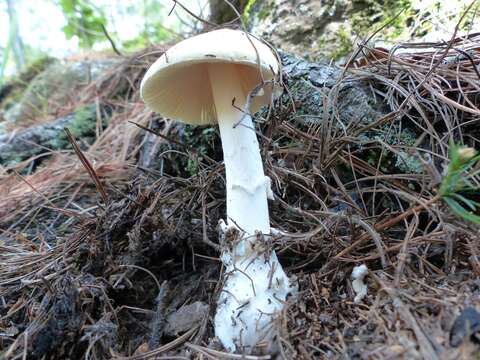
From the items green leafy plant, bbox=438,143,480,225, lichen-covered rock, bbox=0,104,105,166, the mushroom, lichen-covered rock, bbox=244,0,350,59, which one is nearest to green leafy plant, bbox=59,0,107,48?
lichen-covered rock, bbox=0,104,105,166

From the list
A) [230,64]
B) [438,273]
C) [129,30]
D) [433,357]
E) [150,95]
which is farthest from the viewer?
[129,30]

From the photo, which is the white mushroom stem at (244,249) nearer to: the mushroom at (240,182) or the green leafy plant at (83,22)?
the mushroom at (240,182)

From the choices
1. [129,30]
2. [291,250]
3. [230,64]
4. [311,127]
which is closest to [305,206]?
[291,250]

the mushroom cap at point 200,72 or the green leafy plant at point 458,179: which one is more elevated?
the mushroom cap at point 200,72

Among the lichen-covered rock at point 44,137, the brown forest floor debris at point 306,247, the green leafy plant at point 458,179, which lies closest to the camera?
the green leafy plant at point 458,179

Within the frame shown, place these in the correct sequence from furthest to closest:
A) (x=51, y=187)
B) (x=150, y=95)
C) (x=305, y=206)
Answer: (x=51, y=187)
(x=305, y=206)
(x=150, y=95)

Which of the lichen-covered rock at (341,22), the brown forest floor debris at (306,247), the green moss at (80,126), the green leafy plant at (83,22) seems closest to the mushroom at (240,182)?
the brown forest floor debris at (306,247)

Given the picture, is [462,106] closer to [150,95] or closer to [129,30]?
[150,95]

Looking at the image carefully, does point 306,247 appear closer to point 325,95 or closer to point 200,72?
point 325,95

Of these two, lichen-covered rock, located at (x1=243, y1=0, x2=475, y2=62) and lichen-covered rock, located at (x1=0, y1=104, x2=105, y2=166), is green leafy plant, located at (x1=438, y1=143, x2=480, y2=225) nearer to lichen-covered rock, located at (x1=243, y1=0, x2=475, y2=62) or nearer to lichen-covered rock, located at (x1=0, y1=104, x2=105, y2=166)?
lichen-covered rock, located at (x1=243, y1=0, x2=475, y2=62)
